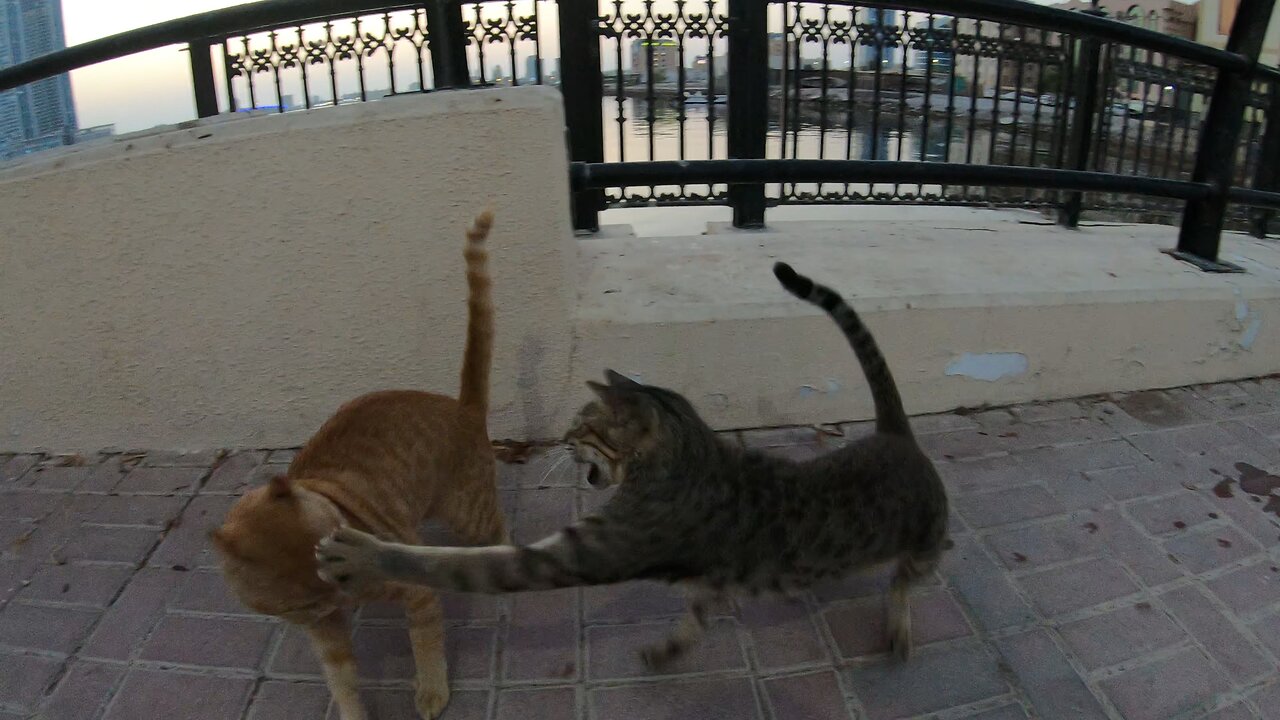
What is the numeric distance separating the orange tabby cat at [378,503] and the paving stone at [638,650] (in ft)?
1.43

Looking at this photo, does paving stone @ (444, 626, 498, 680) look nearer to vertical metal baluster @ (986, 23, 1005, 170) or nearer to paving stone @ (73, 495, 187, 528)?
paving stone @ (73, 495, 187, 528)

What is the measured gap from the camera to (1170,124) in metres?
5.85

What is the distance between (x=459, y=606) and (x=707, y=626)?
79 cm

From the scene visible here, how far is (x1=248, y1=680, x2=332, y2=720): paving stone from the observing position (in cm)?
207

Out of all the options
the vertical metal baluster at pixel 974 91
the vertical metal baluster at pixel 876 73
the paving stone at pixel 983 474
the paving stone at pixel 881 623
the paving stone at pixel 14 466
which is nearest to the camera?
the paving stone at pixel 881 623

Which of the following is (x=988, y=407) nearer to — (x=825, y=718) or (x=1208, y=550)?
(x=1208, y=550)

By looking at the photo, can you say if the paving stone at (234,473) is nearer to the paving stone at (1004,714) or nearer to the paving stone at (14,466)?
the paving stone at (14,466)

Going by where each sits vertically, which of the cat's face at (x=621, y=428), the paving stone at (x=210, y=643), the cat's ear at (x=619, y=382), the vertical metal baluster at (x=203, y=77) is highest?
the vertical metal baluster at (x=203, y=77)

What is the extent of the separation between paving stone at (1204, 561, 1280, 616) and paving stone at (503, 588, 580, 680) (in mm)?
2038

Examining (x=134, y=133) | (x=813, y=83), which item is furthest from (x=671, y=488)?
(x=813, y=83)

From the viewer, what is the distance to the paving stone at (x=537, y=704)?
2.07m

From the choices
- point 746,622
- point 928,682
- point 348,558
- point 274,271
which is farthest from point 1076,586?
point 274,271

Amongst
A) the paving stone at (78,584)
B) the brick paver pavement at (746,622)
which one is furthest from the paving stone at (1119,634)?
the paving stone at (78,584)

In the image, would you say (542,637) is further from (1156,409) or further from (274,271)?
(1156,409)
